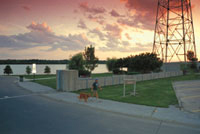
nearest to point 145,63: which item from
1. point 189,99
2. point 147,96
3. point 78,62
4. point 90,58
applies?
point 90,58

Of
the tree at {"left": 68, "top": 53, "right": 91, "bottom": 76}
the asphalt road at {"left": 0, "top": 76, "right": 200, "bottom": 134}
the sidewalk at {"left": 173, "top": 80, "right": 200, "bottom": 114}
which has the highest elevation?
the tree at {"left": 68, "top": 53, "right": 91, "bottom": 76}

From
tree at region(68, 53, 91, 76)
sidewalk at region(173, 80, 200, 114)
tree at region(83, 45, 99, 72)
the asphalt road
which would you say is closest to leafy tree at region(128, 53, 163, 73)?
tree at region(83, 45, 99, 72)

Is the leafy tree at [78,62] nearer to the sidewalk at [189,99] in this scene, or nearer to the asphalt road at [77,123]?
the sidewalk at [189,99]

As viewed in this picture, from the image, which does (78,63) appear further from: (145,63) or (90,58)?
(145,63)

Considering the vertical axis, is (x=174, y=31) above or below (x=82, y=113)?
above

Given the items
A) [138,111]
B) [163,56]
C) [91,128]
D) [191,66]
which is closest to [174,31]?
[163,56]

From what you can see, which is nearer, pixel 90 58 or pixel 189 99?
pixel 189 99

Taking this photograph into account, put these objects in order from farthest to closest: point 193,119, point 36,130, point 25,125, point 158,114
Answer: point 158,114 < point 193,119 < point 25,125 < point 36,130

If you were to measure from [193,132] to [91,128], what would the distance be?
4.51m

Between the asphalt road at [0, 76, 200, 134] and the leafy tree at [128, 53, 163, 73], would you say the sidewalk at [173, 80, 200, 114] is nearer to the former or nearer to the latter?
the asphalt road at [0, 76, 200, 134]

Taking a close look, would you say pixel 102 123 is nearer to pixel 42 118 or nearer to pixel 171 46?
pixel 42 118

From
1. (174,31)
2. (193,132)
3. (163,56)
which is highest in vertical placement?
(174,31)

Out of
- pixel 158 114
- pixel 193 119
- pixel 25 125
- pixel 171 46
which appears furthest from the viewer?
pixel 171 46

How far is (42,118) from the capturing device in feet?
30.4
